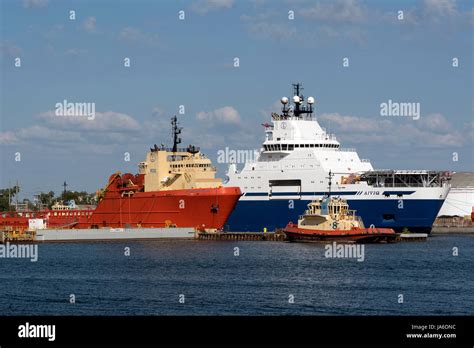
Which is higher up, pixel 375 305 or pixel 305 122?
pixel 305 122

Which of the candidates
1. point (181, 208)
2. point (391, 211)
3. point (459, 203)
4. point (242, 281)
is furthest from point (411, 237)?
point (459, 203)

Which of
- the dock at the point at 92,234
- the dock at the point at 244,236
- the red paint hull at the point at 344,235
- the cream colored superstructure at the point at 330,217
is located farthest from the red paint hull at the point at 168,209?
the cream colored superstructure at the point at 330,217

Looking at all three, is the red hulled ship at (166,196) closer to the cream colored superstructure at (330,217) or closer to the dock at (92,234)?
the dock at (92,234)

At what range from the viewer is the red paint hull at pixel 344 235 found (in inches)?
2795

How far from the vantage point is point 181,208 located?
8331 cm

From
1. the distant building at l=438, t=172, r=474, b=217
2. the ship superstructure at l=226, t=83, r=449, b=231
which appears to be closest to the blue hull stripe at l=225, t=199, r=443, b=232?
the ship superstructure at l=226, t=83, r=449, b=231

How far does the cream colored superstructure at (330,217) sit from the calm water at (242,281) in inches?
115

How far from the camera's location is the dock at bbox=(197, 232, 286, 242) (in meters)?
78.6

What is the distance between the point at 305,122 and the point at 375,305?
1862 inches

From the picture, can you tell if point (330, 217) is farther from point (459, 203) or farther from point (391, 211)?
point (459, 203)

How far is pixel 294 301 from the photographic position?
4025 cm

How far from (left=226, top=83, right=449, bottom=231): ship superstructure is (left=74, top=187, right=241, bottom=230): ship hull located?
170 centimetres

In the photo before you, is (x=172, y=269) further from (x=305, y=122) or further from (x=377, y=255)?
(x=305, y=122)
